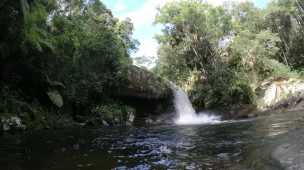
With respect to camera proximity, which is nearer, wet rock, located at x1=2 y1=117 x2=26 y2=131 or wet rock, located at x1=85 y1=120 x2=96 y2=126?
wet rock, located at x1=2 y1=117 x2=26 y2=131

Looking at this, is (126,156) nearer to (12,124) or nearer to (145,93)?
(12,124)

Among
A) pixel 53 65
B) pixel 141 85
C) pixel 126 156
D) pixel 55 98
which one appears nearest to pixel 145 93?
pixel 141 85

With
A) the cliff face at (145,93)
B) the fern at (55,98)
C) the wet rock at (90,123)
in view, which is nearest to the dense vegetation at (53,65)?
the fern at (55,98)

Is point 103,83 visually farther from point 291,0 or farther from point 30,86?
point 291,0

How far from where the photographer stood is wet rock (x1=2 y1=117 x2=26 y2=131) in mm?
9086

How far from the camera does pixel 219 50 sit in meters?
24.2

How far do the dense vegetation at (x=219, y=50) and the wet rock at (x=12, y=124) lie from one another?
14.2 m

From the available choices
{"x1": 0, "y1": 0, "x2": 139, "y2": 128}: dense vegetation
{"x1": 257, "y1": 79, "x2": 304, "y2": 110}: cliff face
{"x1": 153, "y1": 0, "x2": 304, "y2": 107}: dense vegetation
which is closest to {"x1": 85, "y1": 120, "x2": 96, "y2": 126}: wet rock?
{"x1": 0, "y1": 0, "x2": 139, "y2": 128}: dense vegetation

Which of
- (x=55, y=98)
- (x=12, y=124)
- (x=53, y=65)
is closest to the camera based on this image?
(x=12, y=124)

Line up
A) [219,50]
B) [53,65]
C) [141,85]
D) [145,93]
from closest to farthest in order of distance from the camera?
1. [53,65]
2. [141,85]
3. [145,93]
4. [219,50]

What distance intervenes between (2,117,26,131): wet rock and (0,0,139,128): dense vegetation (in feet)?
1.85

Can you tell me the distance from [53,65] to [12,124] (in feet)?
15.4

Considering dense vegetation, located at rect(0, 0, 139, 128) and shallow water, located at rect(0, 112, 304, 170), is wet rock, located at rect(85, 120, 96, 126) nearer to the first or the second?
dense vegetation, located at rect(0, 0, 139, 128)

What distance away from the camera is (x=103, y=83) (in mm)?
16969
